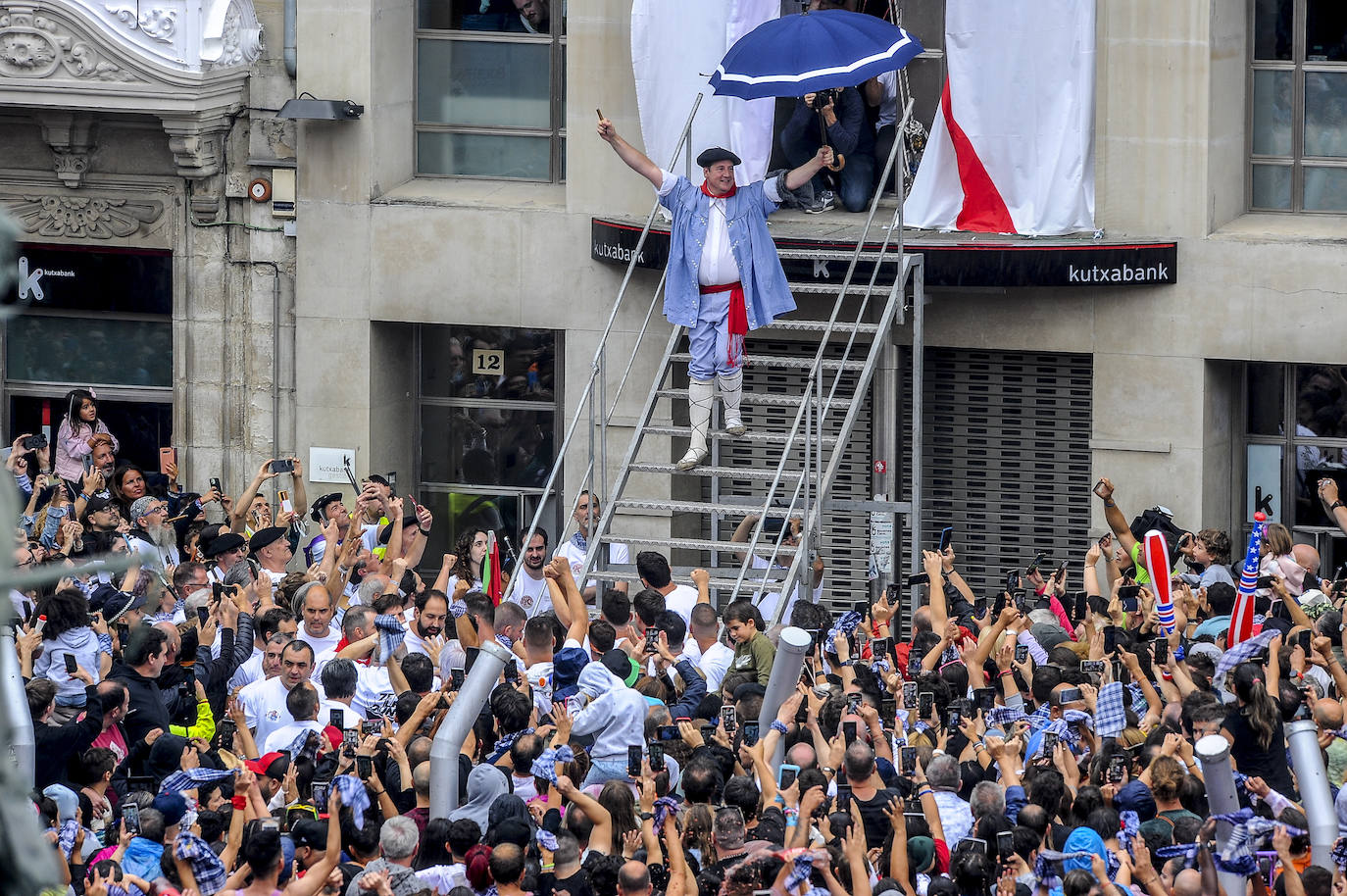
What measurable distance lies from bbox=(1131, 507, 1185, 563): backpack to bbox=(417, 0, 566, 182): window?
19.5 ft

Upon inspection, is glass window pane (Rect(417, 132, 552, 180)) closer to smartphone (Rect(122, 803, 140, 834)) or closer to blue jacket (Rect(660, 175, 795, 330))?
blue jacket (Rect(660, 175, 795, 330))

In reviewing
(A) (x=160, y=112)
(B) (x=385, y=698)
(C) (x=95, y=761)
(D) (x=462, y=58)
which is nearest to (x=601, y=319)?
(D) (x=462, y=58)

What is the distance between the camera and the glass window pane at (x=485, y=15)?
19.0m

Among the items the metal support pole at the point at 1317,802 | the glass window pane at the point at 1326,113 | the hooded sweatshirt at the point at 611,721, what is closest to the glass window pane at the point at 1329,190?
the glass window pane at the point at 1326,113

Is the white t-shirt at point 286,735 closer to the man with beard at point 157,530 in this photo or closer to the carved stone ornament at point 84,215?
the man with beard at point 157,530

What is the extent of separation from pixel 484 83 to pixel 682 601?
721cm

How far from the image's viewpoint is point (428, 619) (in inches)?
495

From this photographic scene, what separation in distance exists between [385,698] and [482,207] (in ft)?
26.2

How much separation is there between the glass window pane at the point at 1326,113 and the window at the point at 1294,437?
173cm

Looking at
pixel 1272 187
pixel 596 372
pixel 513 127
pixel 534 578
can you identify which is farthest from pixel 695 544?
pixel 1272 187

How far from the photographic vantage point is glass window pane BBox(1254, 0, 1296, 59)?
17625mm

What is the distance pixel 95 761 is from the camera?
A: 980 centimetres

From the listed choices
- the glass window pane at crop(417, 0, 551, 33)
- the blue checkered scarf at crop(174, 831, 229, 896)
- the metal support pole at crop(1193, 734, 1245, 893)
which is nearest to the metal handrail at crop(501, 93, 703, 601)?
the glass window pane at crop(417, 0, 551, 33)

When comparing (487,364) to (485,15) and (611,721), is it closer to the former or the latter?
(485,15)
